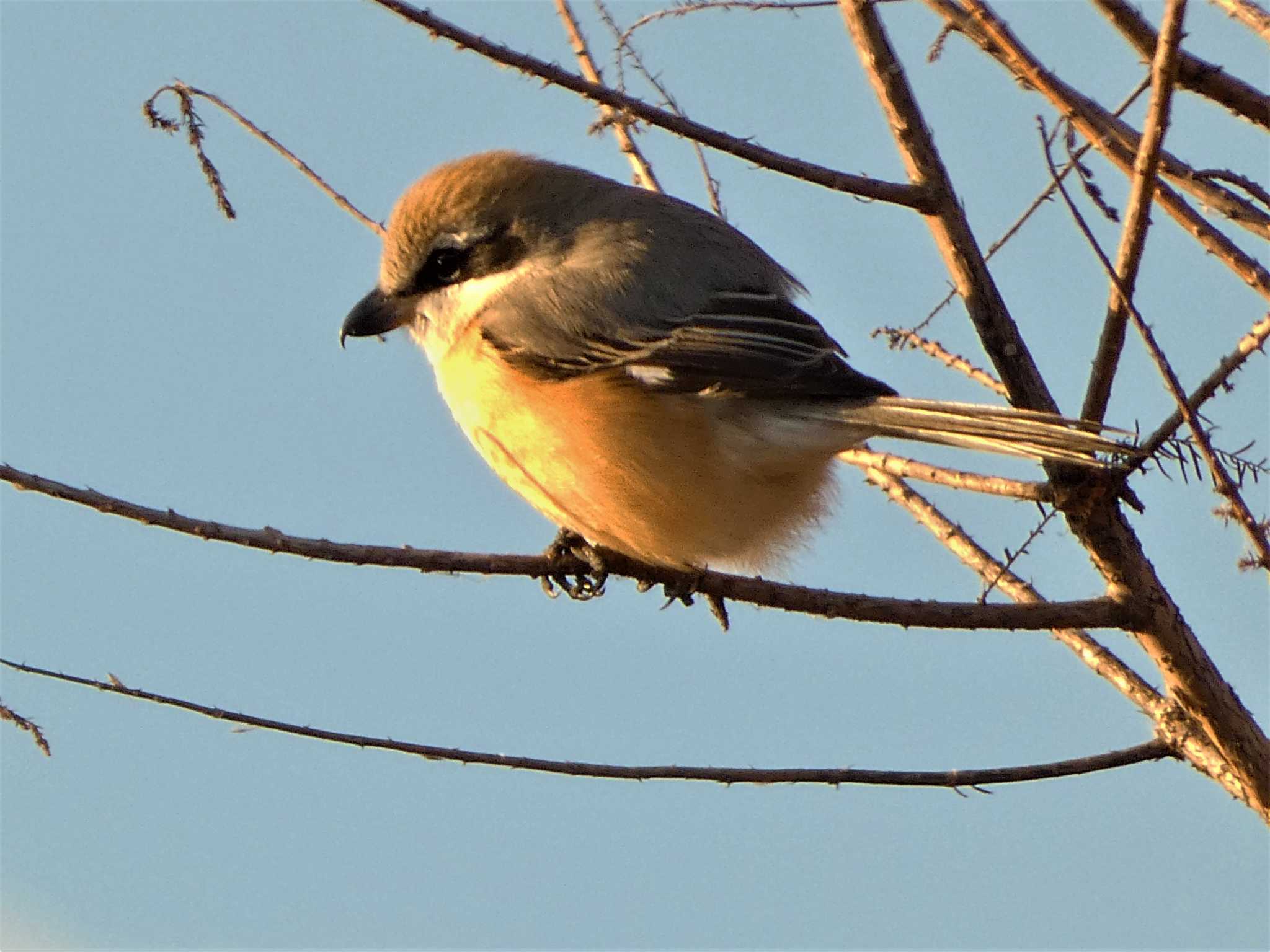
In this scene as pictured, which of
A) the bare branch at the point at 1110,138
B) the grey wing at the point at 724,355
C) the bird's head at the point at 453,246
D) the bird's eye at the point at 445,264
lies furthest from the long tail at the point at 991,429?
the bird's eye at the point at 445,264

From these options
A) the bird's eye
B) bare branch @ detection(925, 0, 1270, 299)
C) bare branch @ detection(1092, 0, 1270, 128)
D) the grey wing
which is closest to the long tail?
the grey wing

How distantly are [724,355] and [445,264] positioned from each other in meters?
0.94

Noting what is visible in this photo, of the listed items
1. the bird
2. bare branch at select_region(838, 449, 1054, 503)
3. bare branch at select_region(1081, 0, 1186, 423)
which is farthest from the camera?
the bird

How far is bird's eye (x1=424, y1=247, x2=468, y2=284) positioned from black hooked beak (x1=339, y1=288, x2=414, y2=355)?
97mm

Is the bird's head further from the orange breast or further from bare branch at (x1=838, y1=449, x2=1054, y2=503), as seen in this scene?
bare branch at (x1=838, y1=449, x2=1054, y2=503)

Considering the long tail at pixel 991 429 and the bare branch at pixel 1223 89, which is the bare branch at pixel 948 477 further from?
the bare branch at pixel 1223 89

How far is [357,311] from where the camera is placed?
389 cm

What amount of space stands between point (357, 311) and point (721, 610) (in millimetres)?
1295

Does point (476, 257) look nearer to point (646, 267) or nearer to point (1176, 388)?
point (646, 267)

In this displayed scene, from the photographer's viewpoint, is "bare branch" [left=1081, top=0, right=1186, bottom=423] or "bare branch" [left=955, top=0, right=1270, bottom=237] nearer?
"bare branch" [left=1081, top=0, right=1186, bottom=423]

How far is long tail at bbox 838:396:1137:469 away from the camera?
8.30ft

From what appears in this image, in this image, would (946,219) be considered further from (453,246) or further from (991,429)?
(453,246)

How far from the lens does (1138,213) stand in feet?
7.45

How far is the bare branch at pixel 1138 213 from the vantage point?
2088 millimetres
